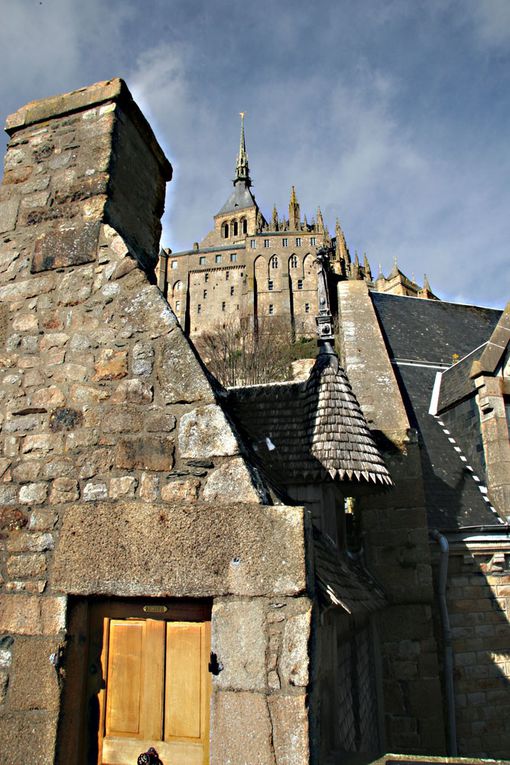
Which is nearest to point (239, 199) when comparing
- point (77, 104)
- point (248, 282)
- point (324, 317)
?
point (248, 282)

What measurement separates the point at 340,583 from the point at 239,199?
299 feet

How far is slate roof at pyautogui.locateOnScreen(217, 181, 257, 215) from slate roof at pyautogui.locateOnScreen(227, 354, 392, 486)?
84433 mm

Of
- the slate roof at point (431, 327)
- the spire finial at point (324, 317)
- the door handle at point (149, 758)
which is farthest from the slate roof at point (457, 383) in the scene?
the door handle at point (149, 758)

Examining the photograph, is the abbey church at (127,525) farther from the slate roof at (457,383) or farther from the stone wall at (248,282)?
the stone wall at (248,282)

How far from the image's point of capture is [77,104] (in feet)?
13.0

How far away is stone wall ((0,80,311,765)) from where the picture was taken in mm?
2537

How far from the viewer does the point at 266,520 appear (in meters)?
2.65

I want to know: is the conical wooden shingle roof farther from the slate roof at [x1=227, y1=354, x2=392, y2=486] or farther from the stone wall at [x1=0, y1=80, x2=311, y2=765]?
the stone wall at [x1=0, y1=80, x2=311, y2=765]

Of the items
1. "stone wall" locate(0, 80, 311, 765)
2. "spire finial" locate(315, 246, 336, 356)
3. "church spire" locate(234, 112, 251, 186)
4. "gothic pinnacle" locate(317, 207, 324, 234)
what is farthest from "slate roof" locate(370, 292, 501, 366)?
"church spire" locate(234, 112, 251, 186)

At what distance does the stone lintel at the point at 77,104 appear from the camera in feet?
12.8

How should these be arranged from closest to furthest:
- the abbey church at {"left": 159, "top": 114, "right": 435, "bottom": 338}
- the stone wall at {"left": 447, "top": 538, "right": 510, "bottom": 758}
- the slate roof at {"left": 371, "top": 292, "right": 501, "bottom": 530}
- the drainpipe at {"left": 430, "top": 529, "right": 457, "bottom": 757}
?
the drainpipe at {"left": 430, "top": 529, "right": 457, "bottom": 757} → the stone wall at {"left": 447, "top": 538, "right": 510, "bottom": 758} → the slate roof at {"left": 371, "top": 292, "right": 501, "bottom": 530} → the abbey church at {"left": 159, "top": 114, "right": 435, "bottom": 338}

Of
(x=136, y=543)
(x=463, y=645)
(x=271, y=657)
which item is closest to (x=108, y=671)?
(x=136, y=543)

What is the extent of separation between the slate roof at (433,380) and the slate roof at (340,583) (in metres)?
1.99

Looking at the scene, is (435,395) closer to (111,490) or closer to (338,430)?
(338,430)
